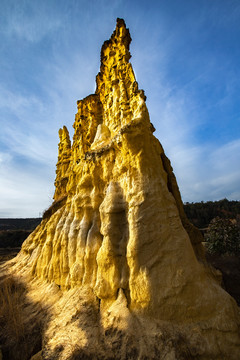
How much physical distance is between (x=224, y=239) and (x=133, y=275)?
15642mm

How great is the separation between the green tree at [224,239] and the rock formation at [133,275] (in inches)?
454

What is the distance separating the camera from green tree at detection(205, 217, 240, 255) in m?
15.5

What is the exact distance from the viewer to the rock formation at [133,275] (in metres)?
3.44

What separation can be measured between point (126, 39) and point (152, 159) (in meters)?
7.95

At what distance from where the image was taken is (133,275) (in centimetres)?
427

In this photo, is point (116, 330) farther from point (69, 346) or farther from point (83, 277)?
point (83, 277)

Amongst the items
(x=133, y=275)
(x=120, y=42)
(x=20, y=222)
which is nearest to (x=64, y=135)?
A: (x=120, y=42)

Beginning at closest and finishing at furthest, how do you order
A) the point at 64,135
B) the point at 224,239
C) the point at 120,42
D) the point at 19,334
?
the point at 19,334 < the point at 120,42 < the point at 224,239 < the point at 64,135

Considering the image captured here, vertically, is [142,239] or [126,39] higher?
[126,39]

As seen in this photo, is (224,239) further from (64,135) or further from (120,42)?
(64,135)

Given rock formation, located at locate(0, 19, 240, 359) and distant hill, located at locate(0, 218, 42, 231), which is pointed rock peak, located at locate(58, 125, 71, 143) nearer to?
rock formation, located at locate(0, 19, 240, 359)

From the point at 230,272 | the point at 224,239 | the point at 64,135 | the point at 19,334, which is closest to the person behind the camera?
the point at 19,334

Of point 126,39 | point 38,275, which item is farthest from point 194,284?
point 126,39

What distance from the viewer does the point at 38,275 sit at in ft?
28.6
